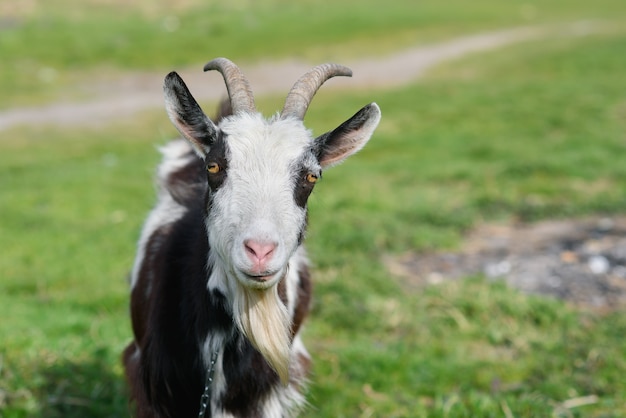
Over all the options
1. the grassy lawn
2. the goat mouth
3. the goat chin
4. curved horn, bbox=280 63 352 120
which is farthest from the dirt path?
the goat mouth

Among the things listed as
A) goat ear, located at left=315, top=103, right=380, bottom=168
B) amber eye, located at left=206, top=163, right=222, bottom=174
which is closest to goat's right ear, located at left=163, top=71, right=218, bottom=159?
amber eye, located at left=206, top=163, right=222, bottom=174

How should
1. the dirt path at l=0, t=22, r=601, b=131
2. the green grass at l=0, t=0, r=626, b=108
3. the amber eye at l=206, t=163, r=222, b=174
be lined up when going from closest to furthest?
the amber eye at l=206, t=163, r=222, b=174, the dirt path at l=0, t=22, r=601, b=131, the green grass at l=0, t=0, r=626, b=108

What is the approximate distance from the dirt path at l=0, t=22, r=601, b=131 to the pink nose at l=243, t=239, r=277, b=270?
43.1ft

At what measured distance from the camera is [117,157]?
40.6 ft

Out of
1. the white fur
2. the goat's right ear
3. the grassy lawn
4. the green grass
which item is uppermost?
the green grass

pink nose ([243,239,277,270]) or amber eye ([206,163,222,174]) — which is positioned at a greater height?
amber eye ([206,163,222,174])

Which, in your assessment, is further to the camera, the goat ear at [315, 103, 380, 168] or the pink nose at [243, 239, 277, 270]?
the goat ear at [315, 103, 380, 168]

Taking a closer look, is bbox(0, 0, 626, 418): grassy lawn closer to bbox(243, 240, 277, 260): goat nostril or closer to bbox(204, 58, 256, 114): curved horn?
bbox(204, 58, 256, 114): curved horn

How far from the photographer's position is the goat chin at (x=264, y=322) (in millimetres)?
3244

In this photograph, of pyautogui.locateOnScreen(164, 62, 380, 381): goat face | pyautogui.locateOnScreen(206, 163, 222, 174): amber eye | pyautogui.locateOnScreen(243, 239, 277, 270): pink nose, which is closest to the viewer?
pyautogui.locateOnScreen(243, 239, 277, 270): pink nose

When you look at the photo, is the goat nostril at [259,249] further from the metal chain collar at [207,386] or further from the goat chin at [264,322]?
the metal chain collar at [207,386]

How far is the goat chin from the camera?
10.6 feet

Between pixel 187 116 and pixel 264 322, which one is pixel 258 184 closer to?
pixel 187 116

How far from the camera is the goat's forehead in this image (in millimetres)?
3229
